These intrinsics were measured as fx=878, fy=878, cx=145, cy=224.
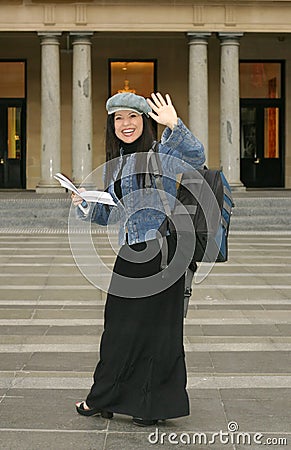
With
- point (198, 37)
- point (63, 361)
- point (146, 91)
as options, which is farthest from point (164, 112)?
point (146, 91)

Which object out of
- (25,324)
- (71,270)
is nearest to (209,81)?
(71,270)

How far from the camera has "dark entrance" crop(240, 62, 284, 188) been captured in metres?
30.6

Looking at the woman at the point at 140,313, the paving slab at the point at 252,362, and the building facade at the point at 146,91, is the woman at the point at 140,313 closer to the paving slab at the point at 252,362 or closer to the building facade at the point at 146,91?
the paving slab at the point at 252,362

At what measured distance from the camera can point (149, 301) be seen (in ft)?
18.0

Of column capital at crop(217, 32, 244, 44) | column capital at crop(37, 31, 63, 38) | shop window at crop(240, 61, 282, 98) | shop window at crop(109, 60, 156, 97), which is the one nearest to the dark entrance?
shop window at crop(240, 61, 282, 98)

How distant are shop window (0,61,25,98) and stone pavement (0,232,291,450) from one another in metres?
17.5

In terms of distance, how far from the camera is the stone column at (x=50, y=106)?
2492 centimetres

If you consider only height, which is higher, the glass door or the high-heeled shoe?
the glass door

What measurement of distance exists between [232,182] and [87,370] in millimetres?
18763

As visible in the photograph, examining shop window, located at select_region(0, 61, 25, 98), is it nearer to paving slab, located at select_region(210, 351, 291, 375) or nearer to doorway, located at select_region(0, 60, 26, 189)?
doorway, located at select_region(0, 60, 26, 189)

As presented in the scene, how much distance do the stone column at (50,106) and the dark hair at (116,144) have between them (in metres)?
19.4

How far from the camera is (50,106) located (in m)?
24.9

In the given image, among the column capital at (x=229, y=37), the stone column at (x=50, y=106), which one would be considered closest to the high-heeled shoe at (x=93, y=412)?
the stone column at (x=50, y=106)

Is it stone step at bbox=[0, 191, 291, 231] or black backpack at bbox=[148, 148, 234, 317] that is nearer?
black backpack at bbox=[148, 148, 234, 317]
